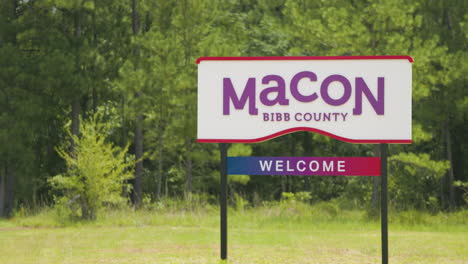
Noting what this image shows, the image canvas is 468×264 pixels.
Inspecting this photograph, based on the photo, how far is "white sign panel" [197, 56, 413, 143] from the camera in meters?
10.3

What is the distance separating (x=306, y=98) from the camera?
A: 10.4 m

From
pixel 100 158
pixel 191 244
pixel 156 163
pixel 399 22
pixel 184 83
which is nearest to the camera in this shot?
pixel 191 244

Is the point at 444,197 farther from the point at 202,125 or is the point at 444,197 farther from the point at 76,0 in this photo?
the point at 202,125

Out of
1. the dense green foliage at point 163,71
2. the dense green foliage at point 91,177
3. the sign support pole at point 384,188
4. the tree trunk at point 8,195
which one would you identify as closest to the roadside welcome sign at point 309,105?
the sign support pole at point 384,188

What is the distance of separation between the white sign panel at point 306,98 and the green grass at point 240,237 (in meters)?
2.47

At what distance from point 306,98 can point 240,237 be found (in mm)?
5949

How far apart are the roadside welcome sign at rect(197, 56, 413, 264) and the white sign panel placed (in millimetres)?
15

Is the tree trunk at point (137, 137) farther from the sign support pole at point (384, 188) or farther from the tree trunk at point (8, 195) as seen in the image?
the sign support pole at point (384, 188)

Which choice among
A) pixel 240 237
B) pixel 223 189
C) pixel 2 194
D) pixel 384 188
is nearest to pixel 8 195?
pixel 2 194

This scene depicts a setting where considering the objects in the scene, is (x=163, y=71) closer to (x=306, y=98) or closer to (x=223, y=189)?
(x=223, y=189)

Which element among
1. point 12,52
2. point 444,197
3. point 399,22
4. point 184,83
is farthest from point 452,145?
point 12,52

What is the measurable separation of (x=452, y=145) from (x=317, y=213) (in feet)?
26.0

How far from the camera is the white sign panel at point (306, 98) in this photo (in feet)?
33.7

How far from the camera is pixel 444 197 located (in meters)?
25.1
